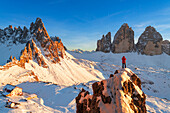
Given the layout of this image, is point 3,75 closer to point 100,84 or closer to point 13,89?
point 13,89

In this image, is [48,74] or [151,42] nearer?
[48,74]

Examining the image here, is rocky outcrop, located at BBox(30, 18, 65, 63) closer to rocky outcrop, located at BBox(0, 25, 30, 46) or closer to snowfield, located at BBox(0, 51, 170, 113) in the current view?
snowfield, located at BBox(0, 51, 170, 113)

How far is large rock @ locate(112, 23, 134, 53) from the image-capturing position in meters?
50.2

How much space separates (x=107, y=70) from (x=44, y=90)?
780 inches

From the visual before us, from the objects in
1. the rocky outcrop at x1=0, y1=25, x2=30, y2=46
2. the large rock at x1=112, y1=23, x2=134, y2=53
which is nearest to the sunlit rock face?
the rocky outcrop at x1=0, y1=25, x2=30, y2=46

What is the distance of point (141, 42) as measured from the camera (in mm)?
47594

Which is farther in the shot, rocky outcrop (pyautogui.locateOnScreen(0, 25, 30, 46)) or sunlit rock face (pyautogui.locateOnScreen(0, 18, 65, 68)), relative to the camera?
rocky outcrop (pyautogui.locateOnScreen(0, 25, 30, 46))

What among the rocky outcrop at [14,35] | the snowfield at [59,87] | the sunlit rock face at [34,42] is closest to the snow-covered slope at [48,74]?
the snowfield at [59,87]

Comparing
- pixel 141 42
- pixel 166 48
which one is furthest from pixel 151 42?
pixel 166 48

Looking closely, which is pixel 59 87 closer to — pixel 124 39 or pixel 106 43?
pixel 124 39

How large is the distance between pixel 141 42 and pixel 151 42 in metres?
4.16

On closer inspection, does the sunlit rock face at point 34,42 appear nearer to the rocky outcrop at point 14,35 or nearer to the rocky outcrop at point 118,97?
the rocky outcrop at point 14,35

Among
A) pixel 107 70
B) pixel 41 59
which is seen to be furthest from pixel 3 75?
pixel 107 70

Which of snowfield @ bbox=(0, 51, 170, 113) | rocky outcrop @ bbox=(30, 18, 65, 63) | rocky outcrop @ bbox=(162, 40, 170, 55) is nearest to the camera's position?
snowfield @ bbox=(0, 51, 170, 113)
